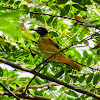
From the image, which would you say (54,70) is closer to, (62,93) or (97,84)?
(62,93)

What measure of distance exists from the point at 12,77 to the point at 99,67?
3.44 feet

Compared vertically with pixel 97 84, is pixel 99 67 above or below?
above

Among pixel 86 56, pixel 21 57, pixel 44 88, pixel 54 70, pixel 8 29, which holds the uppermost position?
pixel 8 29

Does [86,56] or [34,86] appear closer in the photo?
[86,56]

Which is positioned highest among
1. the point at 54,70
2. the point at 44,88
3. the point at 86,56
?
the point at 86,56

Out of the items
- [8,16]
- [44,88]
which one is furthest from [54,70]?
[8,16]

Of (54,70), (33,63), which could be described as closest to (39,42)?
(33,63)

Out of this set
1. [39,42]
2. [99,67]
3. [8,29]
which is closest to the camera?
[8,29]

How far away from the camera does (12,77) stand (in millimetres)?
2215

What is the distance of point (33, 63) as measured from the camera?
296cm

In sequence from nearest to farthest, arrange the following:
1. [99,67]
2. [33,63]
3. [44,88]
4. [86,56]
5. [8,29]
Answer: [8,29] < [99,67] < [86,56] < [44,88] < [33,63]

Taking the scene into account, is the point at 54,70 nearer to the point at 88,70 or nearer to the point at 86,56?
the point at 86,56

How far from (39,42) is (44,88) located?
90 cm

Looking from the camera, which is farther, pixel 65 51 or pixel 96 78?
pixel 65 51
